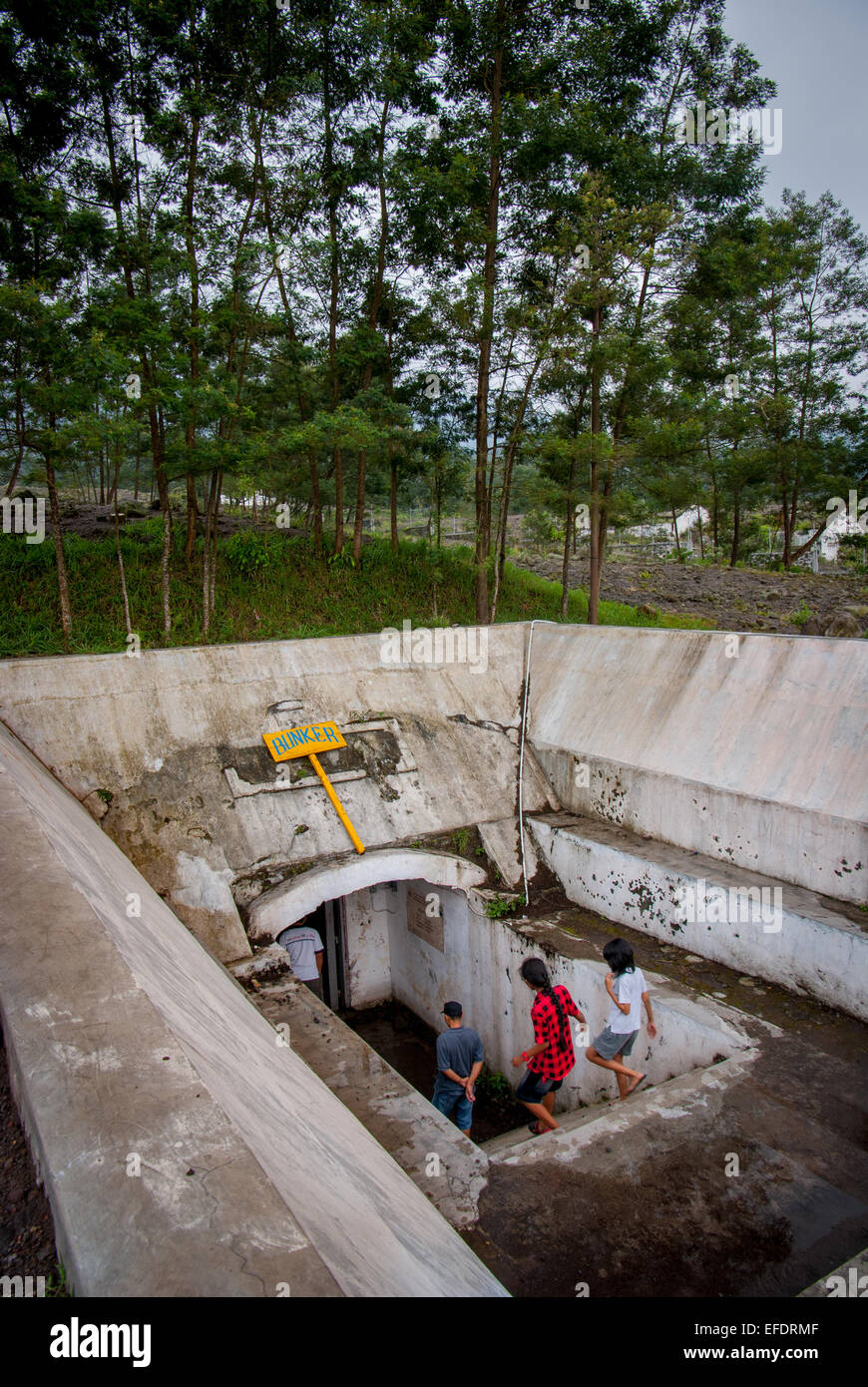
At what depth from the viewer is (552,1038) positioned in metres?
4.75

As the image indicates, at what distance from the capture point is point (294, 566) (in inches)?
517

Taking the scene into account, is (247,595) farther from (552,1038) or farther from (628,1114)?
(628,1114)

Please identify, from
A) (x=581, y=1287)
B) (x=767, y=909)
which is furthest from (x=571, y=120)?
(x=581, y=1287)

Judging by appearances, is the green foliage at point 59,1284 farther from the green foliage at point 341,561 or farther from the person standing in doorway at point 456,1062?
the green foliage at point 341,561

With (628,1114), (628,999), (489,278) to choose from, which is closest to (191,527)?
(489,278)

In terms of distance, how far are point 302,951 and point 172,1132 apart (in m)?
4.42

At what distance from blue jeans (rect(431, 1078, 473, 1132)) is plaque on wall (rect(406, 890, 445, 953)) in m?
2.78

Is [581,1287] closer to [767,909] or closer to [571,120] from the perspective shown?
[767,909]

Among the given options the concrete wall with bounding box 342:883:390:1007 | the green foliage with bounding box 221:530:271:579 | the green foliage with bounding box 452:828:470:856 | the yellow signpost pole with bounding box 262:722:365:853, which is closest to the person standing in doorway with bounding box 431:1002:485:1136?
the yellow signpost pole with bounding box 262:722:365:853

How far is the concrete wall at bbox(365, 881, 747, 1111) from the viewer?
5.07m

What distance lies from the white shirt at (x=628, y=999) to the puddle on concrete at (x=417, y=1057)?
2.05 metres

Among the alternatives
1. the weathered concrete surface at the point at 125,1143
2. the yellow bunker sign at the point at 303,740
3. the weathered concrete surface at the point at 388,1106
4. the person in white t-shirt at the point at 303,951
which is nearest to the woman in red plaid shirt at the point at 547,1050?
the weathered concrete surface at the point at 388,1106

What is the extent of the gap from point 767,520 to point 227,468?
22.5 m

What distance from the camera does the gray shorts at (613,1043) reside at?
Result: 493cm
